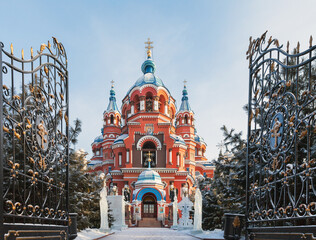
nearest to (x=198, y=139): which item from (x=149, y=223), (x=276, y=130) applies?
(x=149, y=223)

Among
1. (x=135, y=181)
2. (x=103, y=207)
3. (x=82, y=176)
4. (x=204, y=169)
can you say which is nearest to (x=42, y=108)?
(x=82, y=176)

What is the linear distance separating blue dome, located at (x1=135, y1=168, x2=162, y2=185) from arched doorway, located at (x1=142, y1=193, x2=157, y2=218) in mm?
1815

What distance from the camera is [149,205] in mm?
29891

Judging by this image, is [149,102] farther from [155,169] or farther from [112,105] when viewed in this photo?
[112,105]

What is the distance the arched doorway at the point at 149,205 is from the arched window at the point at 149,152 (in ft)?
10.6

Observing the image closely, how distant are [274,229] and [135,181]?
2765cm

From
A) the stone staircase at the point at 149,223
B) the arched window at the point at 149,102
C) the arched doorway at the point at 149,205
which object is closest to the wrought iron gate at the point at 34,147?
the stone staircase at the point at 149,223

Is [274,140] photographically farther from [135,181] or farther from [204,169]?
[204,169]

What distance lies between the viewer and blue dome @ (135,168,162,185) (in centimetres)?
2805

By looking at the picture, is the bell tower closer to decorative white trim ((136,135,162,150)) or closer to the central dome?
the central dome

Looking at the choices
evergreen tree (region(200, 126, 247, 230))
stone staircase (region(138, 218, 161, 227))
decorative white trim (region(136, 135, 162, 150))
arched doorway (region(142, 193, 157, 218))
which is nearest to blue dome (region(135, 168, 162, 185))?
arched doorway (region(142, 193, 157, 218))

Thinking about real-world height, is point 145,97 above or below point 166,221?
above

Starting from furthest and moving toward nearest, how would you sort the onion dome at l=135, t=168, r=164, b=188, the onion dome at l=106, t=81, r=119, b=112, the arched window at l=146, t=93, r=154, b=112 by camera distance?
the onion dome at l=106, t=81, r=119, b=112 < the arched window at l=146, t=93, r=154, b=112 < the onion dome at l=135, t=168, r=164, b=188

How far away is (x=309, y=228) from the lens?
3.12 m
